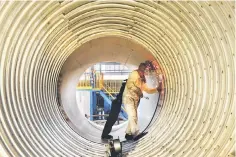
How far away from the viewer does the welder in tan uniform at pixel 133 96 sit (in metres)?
5.06

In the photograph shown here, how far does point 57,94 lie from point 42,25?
2.02 m

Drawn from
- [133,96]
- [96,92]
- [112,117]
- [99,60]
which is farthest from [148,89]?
[96,92]

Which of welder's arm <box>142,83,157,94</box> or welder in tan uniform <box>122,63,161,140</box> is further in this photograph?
welder's arm <box>142,83,157,94</box>

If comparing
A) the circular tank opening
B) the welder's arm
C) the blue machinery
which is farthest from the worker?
the blue machinery

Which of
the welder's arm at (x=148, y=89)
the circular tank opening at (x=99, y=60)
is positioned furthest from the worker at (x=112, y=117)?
the welder's arm at (x=148, y=89)

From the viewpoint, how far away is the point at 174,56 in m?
3.92

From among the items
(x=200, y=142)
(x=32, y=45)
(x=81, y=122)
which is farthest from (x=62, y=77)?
(x=200, y=142)

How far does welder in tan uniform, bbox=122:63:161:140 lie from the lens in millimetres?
5059

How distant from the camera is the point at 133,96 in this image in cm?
516

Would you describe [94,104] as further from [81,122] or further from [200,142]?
[200,142]

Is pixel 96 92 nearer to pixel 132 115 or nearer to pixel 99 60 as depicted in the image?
pixel 99 60

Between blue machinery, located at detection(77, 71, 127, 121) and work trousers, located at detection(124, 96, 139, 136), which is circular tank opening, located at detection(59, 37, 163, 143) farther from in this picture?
blue machinery, located at detection(77, 71, 127, 121)

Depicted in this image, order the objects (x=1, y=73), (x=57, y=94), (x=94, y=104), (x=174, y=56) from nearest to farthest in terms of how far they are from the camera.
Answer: (x=1, y=73) → (x=174, y=56) → (x=57, y=94) → (x=94, y=104)

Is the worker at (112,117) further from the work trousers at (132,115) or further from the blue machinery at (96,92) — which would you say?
the blue machinery at (96,92)
